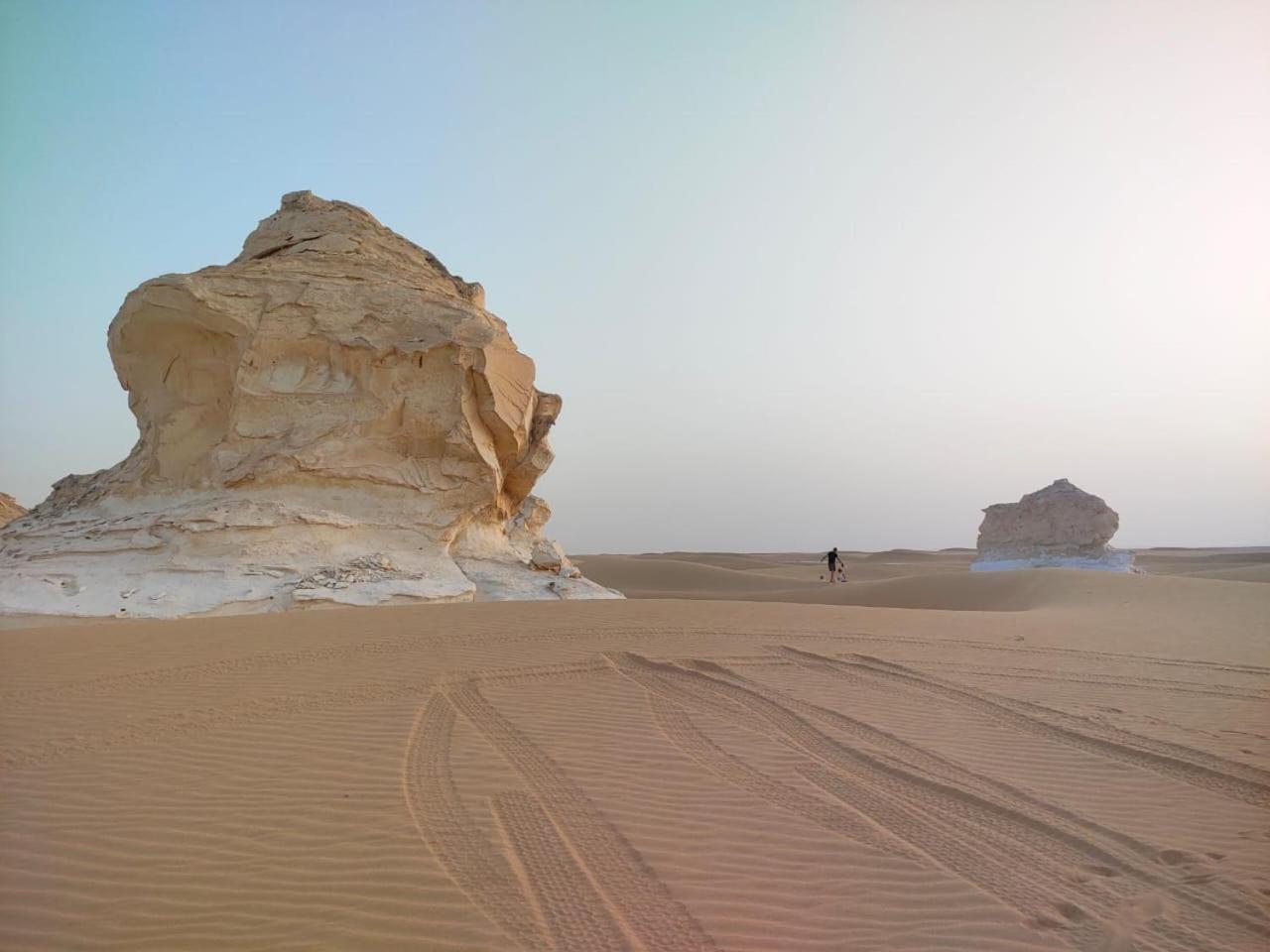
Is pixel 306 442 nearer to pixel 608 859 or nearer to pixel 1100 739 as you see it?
pixel 608 859

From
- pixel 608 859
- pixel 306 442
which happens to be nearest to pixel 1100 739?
pixel 608 859

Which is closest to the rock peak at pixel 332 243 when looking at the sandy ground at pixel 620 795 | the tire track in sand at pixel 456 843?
the sandy ground at pixel 620 795

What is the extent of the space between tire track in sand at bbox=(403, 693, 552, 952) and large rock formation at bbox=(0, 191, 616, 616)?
7.16m

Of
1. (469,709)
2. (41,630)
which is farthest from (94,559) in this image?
(469,709)

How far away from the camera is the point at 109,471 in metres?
14.6

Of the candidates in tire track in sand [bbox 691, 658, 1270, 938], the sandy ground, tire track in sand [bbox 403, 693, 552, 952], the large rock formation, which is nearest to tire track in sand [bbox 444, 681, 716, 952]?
the sandy ground

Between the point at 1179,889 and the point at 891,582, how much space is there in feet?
65.2

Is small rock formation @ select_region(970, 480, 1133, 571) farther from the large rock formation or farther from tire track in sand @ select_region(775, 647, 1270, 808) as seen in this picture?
tire track in sand @ select_region(775, 647, 1270, 808)

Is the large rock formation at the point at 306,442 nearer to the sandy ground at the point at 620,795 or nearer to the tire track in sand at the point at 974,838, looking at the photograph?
the sandy ground at the point at 620,795

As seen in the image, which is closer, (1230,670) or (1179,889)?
(1179,889)

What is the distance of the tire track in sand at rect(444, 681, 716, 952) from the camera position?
3018mm

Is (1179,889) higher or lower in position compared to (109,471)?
lower

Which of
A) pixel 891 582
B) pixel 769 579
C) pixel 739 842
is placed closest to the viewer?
pixel 739 842

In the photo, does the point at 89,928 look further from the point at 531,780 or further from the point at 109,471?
the point at 109,471
